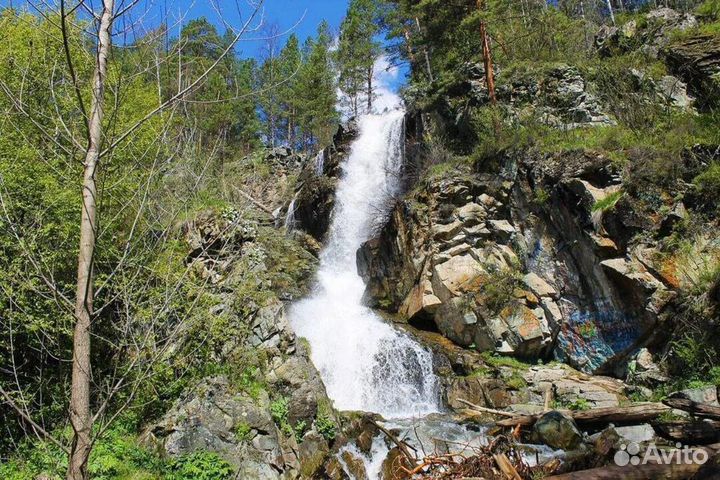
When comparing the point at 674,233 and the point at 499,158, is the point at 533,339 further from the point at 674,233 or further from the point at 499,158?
the point at 499,158

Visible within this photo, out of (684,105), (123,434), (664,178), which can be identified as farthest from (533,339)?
(123,434)

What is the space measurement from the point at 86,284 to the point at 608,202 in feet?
38.0

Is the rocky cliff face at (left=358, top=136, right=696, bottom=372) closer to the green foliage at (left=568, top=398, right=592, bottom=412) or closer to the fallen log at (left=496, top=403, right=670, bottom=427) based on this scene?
the green foliage at (left=568, top=398, right=592, bottom=412)

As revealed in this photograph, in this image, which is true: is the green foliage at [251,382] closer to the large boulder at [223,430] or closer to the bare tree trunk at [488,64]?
the large boulder at [223,430]

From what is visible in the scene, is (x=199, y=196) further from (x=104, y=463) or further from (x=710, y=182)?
(x=710, y=182)

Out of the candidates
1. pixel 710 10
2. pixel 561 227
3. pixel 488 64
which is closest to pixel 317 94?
pixel 488 64

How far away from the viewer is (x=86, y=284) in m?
2.44

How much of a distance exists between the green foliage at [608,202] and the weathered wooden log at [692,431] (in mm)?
5501

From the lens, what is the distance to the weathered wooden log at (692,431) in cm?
644

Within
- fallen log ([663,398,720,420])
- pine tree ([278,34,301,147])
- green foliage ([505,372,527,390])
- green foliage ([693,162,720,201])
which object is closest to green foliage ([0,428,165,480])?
fallen log ([663,398,720,420])

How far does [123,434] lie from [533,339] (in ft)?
31.0

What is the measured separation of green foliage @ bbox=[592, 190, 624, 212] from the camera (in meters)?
11.1

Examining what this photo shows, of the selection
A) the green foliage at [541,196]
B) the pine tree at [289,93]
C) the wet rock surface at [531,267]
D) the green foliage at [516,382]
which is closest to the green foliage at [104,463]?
the green foliage at [516,382]

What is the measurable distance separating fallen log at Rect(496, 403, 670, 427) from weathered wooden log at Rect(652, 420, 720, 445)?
2.31 feet
